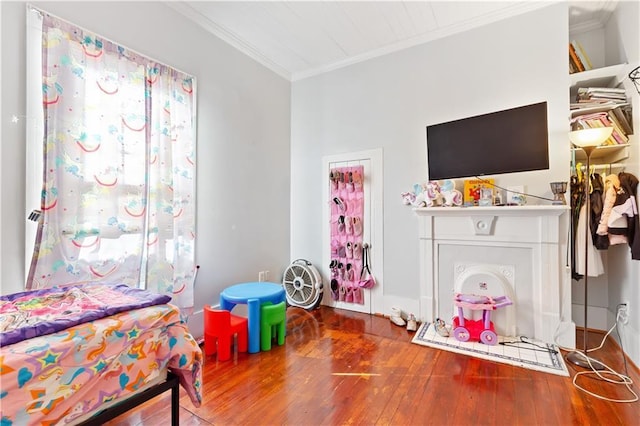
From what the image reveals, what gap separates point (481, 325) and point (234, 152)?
2.65 meters

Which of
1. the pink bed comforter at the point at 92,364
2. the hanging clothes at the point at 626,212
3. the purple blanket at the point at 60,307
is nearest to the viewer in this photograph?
the pink bed comforter at the point at 92,364

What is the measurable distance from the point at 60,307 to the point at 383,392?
1678 millimetres

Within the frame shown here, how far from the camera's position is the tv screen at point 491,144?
2.29 m

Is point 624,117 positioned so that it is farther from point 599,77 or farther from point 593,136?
point 593,136

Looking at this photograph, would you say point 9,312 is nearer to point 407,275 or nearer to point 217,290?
point 217,290

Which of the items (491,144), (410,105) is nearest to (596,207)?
(491,144)

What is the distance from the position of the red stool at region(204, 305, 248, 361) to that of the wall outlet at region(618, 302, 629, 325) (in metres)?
2.81

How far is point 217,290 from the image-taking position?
2.73 m

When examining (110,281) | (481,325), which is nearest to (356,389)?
(481,325)

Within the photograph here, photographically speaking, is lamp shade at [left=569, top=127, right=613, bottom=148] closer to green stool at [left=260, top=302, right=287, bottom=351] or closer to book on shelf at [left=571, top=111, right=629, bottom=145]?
book on shelf at [left=571, top=111, right=629, bottom=145]

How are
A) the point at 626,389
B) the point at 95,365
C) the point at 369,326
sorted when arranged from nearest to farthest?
the point at 95,365 → the point at 626,389 → the point at 369,326

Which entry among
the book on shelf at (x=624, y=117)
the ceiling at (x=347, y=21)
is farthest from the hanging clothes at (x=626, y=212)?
the ceiling at (x=347, y=21)

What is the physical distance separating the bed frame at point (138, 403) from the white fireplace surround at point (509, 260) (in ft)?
7.06

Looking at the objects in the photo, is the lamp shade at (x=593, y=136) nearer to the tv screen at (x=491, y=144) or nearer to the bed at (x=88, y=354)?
the tv screen at (x=491, y=144)
